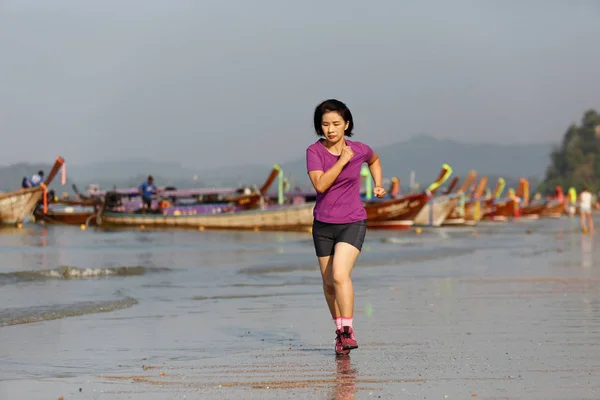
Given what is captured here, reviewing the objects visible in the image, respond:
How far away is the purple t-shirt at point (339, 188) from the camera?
24.3 ft

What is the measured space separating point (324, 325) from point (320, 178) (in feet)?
7.49

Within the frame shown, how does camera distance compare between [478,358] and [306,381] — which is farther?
[478,358]

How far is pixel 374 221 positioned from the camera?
155 feet

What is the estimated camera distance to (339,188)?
7.44 metres

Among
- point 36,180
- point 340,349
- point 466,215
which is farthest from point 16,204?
point 340,349

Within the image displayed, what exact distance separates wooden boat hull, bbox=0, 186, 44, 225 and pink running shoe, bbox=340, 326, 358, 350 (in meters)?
41.9

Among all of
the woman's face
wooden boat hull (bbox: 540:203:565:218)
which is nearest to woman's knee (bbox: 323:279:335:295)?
the woman's face

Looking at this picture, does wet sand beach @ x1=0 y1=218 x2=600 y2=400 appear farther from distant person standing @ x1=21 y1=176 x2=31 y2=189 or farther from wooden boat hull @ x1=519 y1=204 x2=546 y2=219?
wooden boat hull @ x1=519 y1=204 x2=546 y2=219

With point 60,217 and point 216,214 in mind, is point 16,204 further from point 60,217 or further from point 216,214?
point 216,214

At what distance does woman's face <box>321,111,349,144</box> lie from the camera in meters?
7.40

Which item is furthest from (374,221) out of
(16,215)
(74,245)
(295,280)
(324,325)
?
(324,325)

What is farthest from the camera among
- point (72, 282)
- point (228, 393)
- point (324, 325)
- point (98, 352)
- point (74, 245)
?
point (74, 245)

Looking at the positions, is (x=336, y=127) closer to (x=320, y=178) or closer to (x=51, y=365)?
(x=320, y=178)

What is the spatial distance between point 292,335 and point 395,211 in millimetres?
38689
